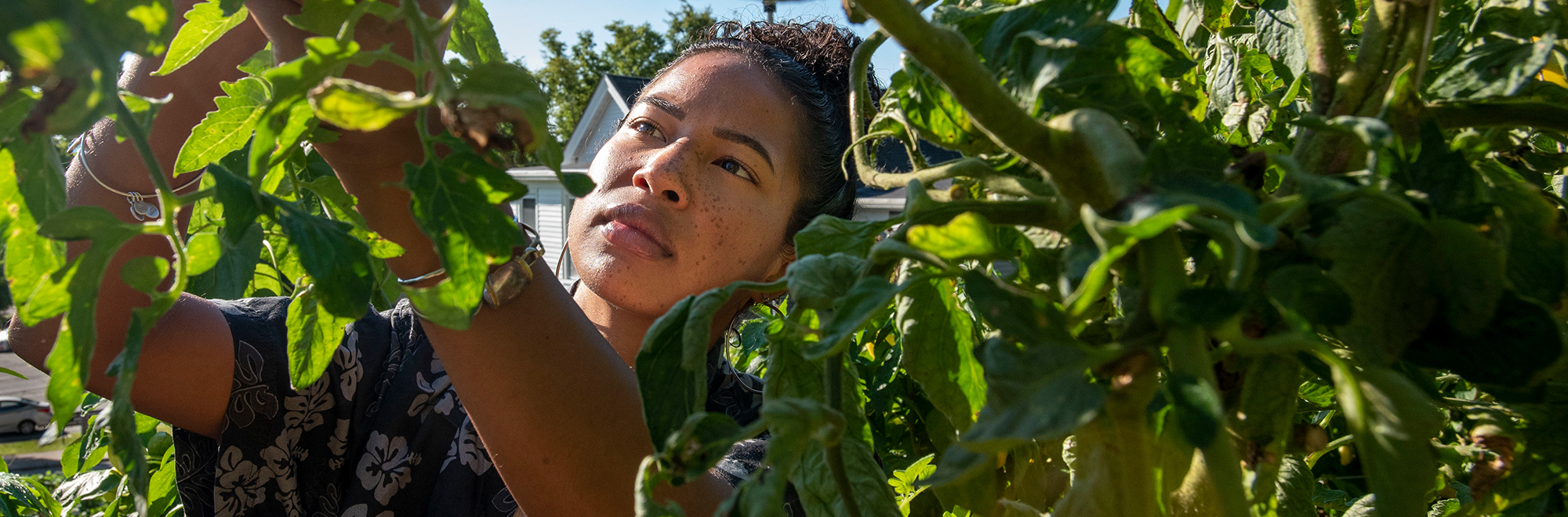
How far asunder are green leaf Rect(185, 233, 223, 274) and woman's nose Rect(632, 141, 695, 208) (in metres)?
0.98

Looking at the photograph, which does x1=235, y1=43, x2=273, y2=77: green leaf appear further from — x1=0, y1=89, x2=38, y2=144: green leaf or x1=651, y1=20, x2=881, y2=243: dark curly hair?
x1=651, y1=20, x2=881, y2=243: dark curly hair

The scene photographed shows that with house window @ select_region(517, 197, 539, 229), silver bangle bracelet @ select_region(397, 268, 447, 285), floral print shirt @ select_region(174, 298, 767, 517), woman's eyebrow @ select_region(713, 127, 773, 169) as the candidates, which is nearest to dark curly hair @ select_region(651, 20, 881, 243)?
woman's eyebrow @ select_region(713, 127, 773, 169)

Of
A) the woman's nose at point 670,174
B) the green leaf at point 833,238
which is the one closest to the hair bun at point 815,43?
the woman's nose at point 670,174

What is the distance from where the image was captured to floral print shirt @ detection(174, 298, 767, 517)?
1436 mm

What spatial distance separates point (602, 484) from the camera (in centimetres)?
98

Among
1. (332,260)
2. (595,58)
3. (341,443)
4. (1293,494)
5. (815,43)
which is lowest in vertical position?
(595,58)

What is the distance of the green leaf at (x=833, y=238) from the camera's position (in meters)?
0.49

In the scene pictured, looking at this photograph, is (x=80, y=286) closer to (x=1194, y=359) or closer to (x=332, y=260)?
(x=332, y=260)

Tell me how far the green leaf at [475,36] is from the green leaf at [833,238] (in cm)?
25

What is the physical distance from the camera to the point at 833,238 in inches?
19.7

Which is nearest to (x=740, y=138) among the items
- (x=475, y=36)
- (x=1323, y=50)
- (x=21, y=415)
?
(x=475, y=36)

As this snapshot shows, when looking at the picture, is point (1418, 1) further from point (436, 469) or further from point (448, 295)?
point (436, 469)

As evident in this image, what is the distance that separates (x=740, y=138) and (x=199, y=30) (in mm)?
1060

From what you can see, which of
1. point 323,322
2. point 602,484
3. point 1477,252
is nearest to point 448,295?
point 323,322
